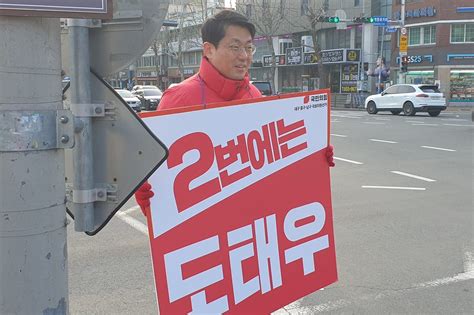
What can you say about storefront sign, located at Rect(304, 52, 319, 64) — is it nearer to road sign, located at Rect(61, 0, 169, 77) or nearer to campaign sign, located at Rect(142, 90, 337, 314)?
campaign sign, located at Rect(142, 90, 337, 314)

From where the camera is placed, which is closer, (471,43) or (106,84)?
(106,84)

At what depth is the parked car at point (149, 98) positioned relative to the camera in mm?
35312

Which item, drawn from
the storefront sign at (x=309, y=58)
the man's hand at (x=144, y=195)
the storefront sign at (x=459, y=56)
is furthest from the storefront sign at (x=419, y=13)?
the man's hand at (x=144, y=195)

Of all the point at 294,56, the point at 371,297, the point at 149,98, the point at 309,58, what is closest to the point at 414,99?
the point at 149,98

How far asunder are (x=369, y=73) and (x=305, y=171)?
1630 inches

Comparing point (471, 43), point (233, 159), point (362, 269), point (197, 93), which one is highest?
point (471, 43)

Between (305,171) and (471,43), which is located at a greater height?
(471,43)

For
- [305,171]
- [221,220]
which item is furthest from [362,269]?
[221,220]

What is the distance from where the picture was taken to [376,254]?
16.9ft

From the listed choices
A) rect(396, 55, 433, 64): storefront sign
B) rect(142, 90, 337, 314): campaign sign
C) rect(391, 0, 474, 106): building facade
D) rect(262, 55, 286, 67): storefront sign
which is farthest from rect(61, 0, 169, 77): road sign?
rect(262, 55, 286, 67): storefront sign

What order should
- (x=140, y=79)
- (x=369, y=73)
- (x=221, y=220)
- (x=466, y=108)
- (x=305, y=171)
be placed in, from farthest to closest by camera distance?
(x=140, y=79), (x=369, y=73), (x=466, y=108), (x=305, y=171), (x=221, y=220)

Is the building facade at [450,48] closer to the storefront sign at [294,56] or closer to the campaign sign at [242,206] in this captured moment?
the storefront sign at [294,56]

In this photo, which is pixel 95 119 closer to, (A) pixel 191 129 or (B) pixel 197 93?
(A) pixel 191 129

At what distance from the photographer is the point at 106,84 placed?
1.79 m
